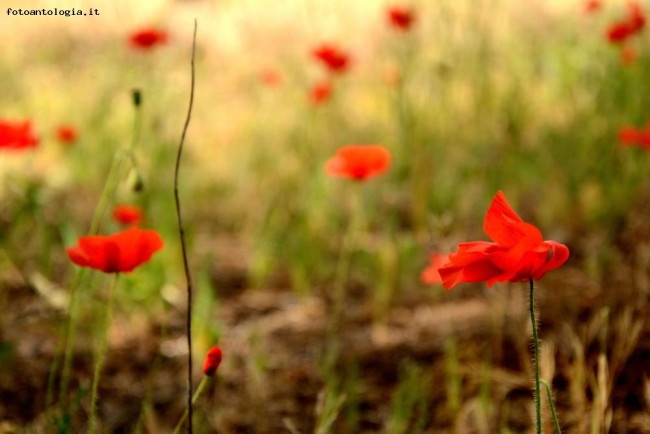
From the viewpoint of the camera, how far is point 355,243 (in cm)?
235

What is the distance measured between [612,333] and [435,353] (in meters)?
0.40

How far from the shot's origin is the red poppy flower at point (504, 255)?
751 millimetres

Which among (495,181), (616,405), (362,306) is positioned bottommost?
(362,306)

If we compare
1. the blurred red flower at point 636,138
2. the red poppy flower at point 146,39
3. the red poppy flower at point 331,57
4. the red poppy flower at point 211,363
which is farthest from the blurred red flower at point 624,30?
the red poppy flower at point 211,363

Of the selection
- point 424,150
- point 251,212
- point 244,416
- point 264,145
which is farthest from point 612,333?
point 264,145

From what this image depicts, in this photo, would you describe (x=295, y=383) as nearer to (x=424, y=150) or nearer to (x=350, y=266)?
(x=350, y=266)

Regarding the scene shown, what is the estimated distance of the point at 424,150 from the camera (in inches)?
105

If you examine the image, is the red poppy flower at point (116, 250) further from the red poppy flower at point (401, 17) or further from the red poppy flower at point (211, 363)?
the red poppy flower at point (401, 17)

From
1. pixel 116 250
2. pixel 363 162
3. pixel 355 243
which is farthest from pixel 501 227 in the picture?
pixel 355 243

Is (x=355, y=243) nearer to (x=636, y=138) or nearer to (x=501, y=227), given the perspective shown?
(x=636, y=138)

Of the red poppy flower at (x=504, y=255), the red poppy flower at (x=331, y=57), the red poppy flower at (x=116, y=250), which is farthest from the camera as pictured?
the red poppy flower at (x=331, y=57)

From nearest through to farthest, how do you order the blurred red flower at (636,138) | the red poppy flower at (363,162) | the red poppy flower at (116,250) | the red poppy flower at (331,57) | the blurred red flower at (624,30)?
the red poppy flower at (116,250) → the red poppy flower at (363,162) → the blurred red flower at (636,138) → the blurred red flower at (624,30) → the red poppy flower at (331,57)

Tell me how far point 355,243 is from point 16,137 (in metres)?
1.09

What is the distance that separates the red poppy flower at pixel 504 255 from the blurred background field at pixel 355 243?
370mm
